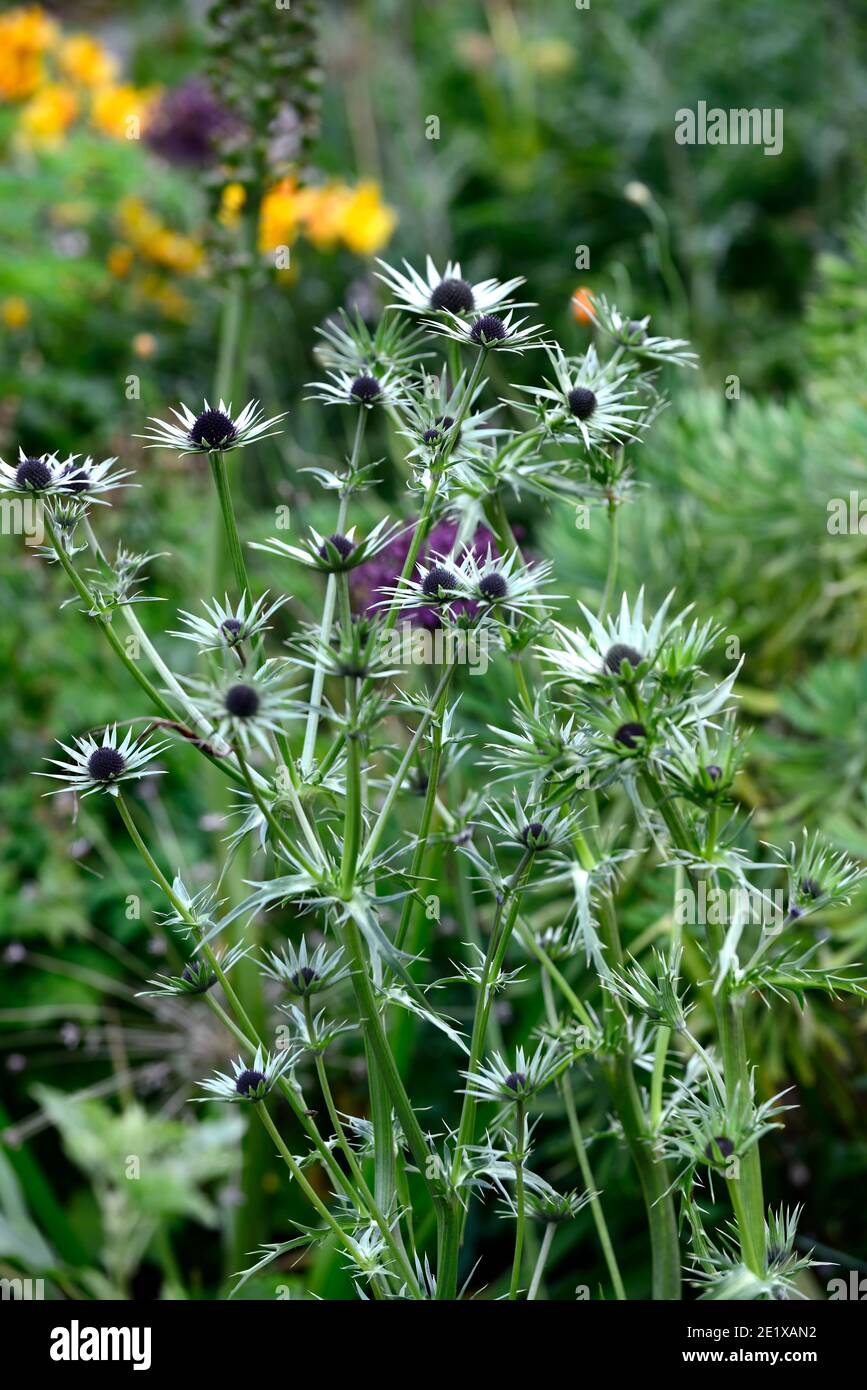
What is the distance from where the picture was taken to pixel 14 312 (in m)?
2.69

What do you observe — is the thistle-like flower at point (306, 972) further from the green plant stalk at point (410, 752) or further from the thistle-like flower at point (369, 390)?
the thistle-like flower at point (369, 390)

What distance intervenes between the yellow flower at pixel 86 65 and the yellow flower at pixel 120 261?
2.25 ft

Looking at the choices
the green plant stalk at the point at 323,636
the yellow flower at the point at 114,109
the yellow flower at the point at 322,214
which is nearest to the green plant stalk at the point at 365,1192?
the green plant stalk at the point at 323,636

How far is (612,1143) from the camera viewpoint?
4.63 feet

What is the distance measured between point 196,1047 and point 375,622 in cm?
102

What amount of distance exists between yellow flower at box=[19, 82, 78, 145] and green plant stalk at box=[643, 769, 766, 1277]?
8.67ft

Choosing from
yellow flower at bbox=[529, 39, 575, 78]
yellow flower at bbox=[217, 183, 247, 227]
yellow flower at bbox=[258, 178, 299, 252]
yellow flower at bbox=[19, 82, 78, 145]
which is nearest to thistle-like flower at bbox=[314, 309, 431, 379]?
yellow flower at bbox=[217, 183, 247, 227]

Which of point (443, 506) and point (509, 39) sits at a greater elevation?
point (509, 39)

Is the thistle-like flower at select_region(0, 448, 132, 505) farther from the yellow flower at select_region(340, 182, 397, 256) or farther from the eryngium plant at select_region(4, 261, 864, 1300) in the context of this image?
the yellow flower at select_region(340, 182, 397, 256)

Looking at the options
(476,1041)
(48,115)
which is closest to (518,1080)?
(476,1041)

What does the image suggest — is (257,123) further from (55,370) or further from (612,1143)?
(55,370)

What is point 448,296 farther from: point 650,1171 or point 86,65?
point 86,65

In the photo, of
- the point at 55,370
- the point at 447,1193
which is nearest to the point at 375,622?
the point at 447,1193

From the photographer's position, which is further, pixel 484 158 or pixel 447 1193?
pixel 484 158
